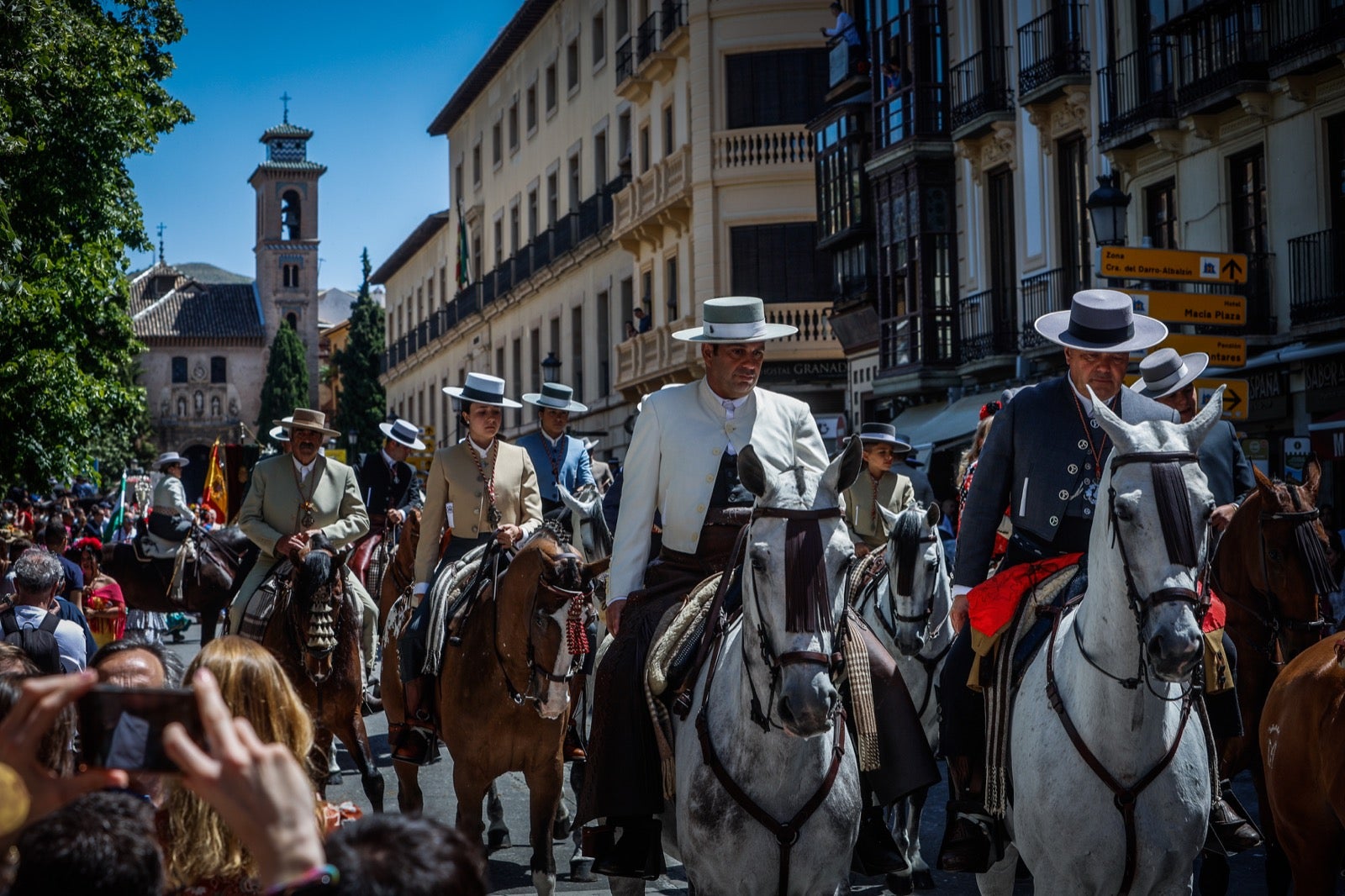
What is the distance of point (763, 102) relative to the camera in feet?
122

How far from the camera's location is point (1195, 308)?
15.1 metres

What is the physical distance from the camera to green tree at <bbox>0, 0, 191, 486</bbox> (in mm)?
20844

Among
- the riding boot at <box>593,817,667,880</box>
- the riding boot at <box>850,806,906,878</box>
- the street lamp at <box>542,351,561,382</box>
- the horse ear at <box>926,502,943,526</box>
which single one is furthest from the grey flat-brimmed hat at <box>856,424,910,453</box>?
the street lamp at <box>542,351,561,382</box>

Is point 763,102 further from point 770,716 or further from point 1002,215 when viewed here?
point 770,716

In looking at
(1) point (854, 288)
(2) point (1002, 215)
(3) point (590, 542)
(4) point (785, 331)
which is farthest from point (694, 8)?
(4) point (785, 331)

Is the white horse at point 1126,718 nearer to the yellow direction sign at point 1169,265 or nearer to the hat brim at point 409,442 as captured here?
the yellow direction sign at point 1169,265

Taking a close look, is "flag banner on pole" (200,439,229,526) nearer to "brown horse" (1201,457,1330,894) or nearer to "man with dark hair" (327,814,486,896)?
"brown horse" (1201,457,1330,894)

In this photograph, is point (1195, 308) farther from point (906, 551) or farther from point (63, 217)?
point (63, 217)

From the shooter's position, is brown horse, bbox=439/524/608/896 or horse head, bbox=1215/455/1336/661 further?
horse head, bbox=1215/455/1336/661

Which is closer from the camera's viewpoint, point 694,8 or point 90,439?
point 90,439

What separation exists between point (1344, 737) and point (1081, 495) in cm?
151

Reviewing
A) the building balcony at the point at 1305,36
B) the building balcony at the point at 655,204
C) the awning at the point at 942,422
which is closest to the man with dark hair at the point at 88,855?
the building balcony at the point at 1305,36

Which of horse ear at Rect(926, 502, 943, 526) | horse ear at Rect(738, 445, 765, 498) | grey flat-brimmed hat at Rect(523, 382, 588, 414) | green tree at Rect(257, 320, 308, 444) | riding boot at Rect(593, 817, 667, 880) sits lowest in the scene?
riding boot at Rect(593, 817, 667, 880)

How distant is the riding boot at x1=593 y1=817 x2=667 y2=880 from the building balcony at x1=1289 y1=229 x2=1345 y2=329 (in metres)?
16.3
